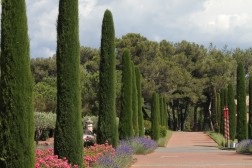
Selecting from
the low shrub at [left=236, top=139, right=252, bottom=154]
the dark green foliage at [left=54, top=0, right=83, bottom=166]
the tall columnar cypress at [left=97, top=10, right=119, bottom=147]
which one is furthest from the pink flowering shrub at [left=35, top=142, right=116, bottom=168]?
the low shrub at [left=236, top=139, right=252, bottom=154]

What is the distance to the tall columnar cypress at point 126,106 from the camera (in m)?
26.1

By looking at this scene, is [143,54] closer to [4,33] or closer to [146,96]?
[146,96]

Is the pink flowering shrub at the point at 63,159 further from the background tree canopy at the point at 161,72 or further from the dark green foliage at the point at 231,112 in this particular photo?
the background tree canopy at the point at 161,72

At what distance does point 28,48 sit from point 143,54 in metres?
51.6

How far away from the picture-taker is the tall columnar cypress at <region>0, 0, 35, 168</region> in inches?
361

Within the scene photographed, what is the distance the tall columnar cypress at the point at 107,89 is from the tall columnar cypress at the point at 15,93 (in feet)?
36.3

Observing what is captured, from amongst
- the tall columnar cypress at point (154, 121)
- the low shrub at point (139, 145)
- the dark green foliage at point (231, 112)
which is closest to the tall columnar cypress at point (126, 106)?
the low shrub at point (139, 145)

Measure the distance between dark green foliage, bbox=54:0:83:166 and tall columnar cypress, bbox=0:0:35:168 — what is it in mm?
3995

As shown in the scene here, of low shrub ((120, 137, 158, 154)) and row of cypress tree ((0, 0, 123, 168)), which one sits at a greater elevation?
row of cypress tree ((0, 0, 123, 168))

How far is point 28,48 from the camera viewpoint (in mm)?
9781

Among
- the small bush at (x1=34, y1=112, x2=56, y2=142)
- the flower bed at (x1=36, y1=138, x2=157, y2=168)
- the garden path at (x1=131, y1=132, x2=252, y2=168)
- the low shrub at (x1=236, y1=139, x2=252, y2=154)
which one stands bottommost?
the garden path at (x1=131, y1=132, x2=252, y2=168)

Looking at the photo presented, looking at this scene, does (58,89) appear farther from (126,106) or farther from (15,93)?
(126,106)

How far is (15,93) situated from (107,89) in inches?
454

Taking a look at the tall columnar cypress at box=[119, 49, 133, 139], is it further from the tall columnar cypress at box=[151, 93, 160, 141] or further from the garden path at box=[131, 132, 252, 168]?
the tall columnar cypress at box=[151, 93, 160, 141]
